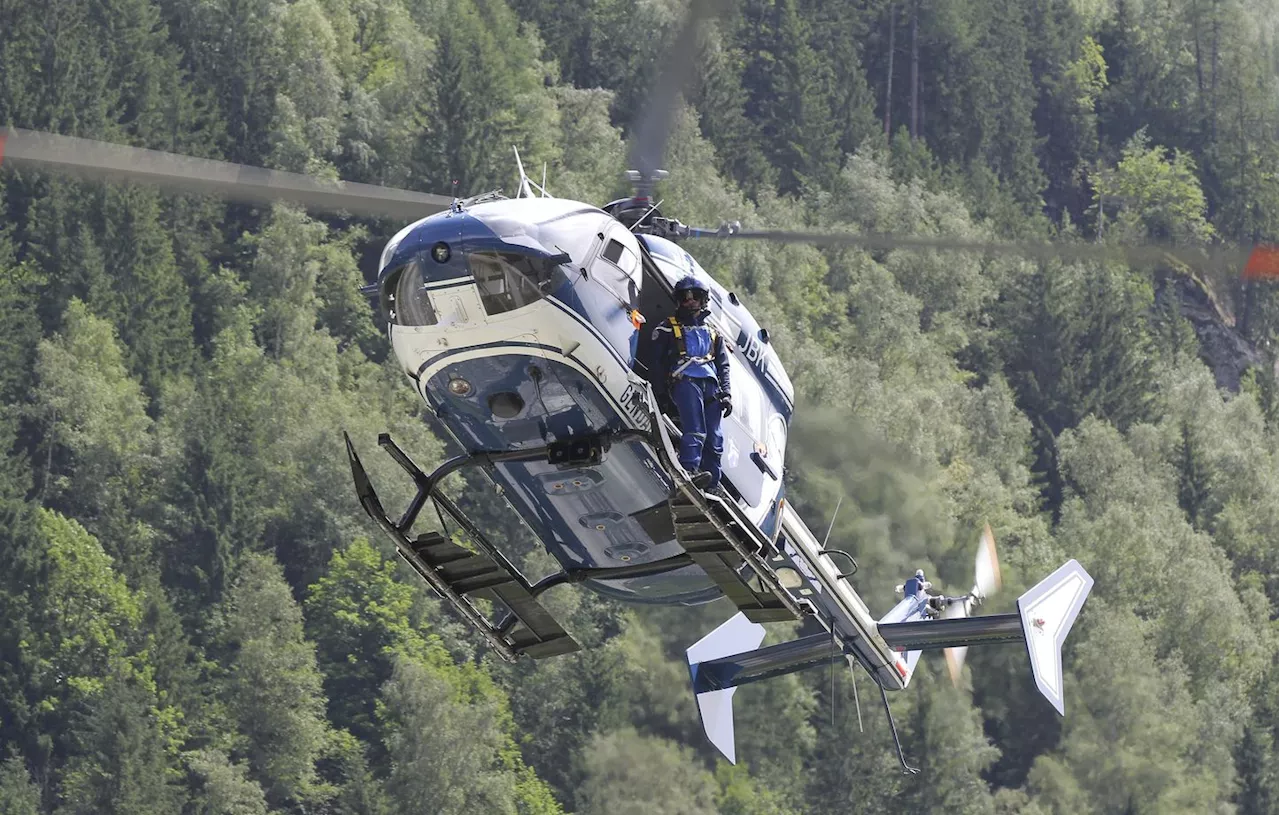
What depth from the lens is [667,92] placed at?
2300cm

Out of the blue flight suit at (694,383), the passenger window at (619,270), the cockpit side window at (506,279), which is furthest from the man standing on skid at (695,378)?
the cockpit side window at (506,279)

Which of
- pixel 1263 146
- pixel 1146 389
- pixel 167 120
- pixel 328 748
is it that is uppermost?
pixel 1263 146

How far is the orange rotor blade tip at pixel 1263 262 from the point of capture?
17.0 metres

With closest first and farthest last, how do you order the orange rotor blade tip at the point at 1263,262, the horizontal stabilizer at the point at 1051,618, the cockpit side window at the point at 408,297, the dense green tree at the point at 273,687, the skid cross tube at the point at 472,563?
the orange rotor blade tip at the point at 1263,262 → the cockpit side window at the point at 408,297 → the skid cross tube at the point at 472,563 → the horizontal stabilizer at the point at 1051,618 → the dense green tree at the point at 273,687

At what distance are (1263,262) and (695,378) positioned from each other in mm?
5372

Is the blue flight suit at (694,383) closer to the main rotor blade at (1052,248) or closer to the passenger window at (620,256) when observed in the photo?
the passenger window at (620,256)

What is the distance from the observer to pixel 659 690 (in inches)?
2232

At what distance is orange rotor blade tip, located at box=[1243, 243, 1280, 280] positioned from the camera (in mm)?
16953

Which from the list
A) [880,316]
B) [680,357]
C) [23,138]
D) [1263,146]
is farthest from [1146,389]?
[23,138]

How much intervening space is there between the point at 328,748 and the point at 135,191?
22590 mm

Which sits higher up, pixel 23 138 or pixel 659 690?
pixel 659 690

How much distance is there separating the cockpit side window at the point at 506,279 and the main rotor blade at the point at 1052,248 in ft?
8.77

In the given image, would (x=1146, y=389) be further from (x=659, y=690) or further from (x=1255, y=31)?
(x=659, y=690)

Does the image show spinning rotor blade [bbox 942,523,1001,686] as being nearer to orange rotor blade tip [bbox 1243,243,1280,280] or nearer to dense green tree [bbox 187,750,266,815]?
orange rotor blade tip [bbox 1243,243,1280,280]
